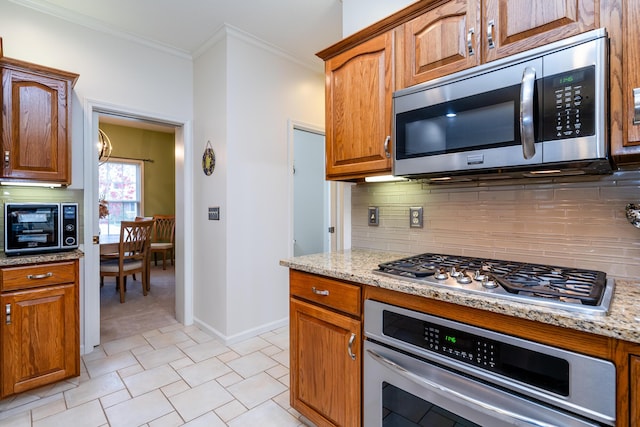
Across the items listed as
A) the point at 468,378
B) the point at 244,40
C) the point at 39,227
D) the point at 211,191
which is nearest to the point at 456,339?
the point at 468,378

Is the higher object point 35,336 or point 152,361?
point 35,336

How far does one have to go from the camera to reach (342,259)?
5.62 ft

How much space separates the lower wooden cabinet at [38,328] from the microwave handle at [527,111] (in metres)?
Answer: 2.60

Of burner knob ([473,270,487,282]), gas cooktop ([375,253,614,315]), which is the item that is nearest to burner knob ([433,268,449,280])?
gas cooktop ([375,253,614,315])

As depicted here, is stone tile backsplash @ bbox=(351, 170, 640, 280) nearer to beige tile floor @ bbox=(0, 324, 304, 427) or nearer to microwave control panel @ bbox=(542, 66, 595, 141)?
microwave control panel @ bbox=(542, 66, 595, 141)

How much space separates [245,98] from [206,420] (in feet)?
8.02

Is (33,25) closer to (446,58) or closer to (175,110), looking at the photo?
(175,110)

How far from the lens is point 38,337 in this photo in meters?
1.93

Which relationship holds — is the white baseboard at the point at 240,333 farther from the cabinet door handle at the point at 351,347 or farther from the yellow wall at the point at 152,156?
the yellow wall at the point at 152,156

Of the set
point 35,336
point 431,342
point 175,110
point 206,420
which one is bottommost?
point 206,420

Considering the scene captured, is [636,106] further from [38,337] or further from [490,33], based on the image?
[38,337]

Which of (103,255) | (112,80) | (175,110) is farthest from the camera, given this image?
(103,255)

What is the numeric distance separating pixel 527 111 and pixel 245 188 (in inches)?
88.4

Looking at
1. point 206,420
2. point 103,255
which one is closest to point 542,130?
point 206,420
